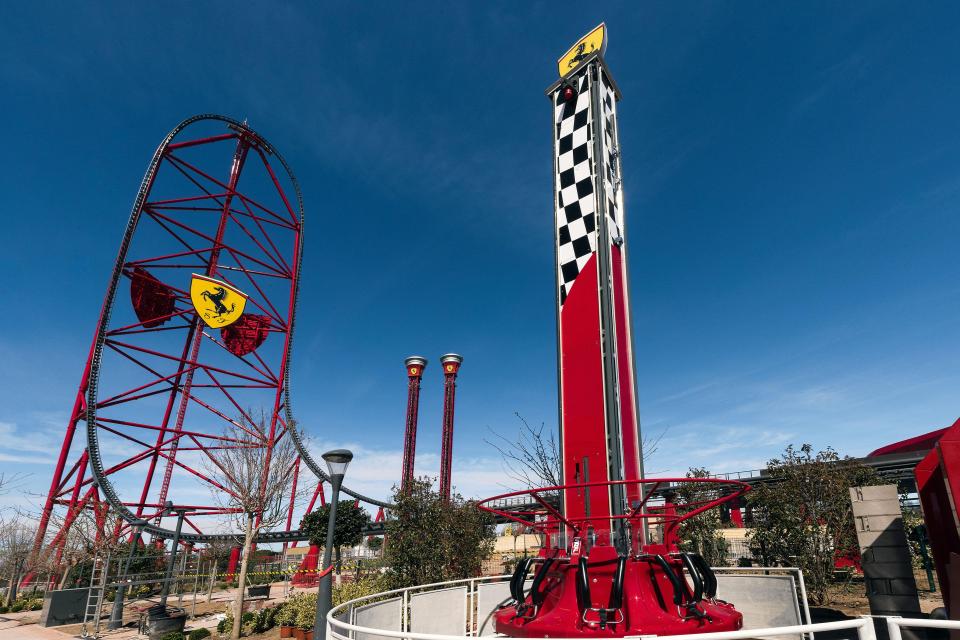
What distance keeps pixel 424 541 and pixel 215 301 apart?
53.6 feet

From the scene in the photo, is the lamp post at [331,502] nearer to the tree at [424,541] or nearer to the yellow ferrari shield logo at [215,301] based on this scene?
the tree at [424,541]

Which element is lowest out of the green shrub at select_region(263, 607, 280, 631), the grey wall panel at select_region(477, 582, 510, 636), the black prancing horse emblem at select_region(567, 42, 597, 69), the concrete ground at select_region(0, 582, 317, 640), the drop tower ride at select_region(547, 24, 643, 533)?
the concrete ground at select_region(0, 582, 317, 640)

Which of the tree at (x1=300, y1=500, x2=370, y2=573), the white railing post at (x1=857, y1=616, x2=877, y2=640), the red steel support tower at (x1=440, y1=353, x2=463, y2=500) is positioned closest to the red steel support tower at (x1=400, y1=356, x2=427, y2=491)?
the red steel support tower at (x1=440, y1=353, x2=463, y2=500)

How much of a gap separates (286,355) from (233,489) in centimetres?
1235

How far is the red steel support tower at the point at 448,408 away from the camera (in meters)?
49.5

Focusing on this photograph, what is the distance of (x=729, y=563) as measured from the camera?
2472 centimetres

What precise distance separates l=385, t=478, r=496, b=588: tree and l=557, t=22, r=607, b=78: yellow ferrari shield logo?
11556mm

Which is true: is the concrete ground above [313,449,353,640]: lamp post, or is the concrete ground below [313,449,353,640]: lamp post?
below

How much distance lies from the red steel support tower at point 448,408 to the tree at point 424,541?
3200 centimetres

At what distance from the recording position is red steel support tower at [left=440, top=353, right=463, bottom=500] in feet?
162

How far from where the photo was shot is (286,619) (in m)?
13.8

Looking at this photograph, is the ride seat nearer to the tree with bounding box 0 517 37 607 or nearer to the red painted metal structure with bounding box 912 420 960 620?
the red painted metal structure with bounding box 912 420 960 620

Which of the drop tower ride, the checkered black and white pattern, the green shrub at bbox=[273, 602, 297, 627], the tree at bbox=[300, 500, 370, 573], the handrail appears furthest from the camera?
the tree at bbox=[300, 500, 370, 573]

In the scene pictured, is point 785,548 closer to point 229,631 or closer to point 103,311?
point 229,631
